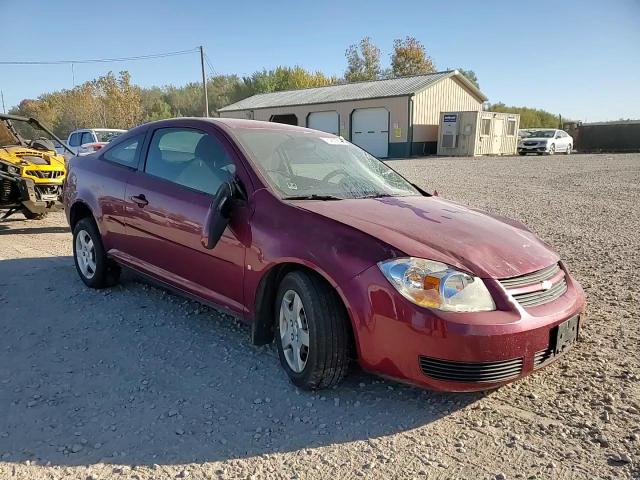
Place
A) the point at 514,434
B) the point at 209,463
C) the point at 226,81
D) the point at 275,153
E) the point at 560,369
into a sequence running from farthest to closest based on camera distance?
the point at 226,81
the point at 275,153
the point at 560,369
the point at 514,434
the point at 209,463

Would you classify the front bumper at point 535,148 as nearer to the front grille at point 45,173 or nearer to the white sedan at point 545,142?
the white sedan at point 545,142

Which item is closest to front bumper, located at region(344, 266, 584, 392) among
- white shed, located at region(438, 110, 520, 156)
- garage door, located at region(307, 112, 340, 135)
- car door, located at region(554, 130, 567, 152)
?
white shed, located at region(438, 110, 520, 156)

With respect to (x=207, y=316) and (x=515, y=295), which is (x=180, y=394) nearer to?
(x=207, y=316)

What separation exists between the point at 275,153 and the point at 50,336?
2.21 meters

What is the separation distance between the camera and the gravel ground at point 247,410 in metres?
2.42

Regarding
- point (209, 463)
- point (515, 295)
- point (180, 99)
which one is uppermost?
point (180, 99)

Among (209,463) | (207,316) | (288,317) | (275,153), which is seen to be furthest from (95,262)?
(209,463)

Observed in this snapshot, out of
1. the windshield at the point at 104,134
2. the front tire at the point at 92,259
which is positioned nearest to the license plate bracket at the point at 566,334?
the front tire at the point at 92,259

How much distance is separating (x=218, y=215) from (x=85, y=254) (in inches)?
97.7

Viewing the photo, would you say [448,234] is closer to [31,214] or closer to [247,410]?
[247,410]

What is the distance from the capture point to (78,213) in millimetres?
5199

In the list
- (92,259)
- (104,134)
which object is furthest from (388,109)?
(92,259)

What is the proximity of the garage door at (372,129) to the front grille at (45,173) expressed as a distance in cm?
2352

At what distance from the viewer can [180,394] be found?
3051 mm
